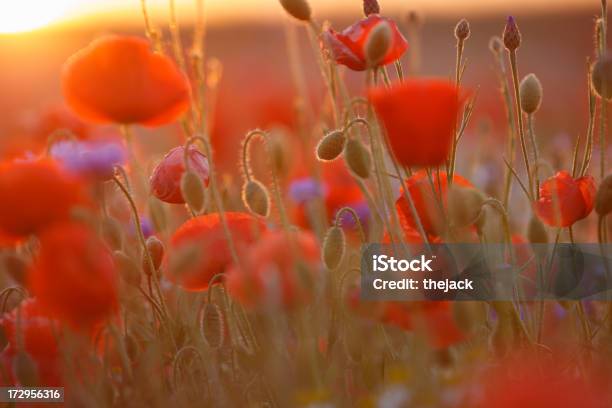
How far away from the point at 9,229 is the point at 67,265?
105 mm

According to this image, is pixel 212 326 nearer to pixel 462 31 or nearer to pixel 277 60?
pixel 462 31

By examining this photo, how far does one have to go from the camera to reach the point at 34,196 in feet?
2.67

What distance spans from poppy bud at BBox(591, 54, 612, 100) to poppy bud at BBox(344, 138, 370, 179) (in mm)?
281

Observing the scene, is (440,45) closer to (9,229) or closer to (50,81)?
(50,81)

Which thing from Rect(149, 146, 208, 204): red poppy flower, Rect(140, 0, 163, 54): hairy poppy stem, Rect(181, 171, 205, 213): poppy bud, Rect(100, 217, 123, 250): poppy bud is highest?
Rect(140, 0, 163, 54): hairy poppy stem

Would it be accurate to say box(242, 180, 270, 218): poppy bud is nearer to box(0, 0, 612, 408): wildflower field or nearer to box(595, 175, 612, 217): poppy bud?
box(0, 0, 612, 408): wildflower field

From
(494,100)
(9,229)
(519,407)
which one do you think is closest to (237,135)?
(494,100)

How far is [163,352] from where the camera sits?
1.16m

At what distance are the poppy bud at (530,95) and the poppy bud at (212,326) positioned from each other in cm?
47

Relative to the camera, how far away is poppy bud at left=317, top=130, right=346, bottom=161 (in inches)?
41.3

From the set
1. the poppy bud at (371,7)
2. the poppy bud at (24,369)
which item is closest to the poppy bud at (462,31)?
the poppy bud at (371,7)

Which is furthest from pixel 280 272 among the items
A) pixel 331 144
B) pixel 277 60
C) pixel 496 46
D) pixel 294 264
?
pixel 277 60

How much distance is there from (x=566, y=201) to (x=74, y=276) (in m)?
0.56

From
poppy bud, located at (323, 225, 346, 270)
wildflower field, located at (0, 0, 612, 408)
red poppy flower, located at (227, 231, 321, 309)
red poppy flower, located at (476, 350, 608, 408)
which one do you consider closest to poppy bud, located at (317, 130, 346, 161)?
wildflower field, located at (0, 0, 612, 408)
